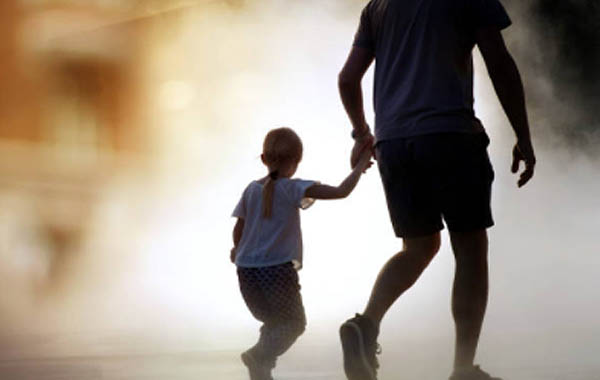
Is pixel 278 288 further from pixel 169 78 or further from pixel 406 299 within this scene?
pixel 169 78

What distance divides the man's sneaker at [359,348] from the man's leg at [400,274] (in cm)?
6

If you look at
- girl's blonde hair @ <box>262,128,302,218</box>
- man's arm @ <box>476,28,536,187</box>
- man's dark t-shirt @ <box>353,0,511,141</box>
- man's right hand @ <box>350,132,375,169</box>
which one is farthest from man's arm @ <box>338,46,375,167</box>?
man's arm @ <box>476,28,536,187</box>

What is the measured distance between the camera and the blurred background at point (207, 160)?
7141 mm

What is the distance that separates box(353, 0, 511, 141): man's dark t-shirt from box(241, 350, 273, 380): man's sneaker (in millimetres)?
741

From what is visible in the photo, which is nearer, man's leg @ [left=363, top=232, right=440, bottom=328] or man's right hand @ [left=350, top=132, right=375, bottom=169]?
man's leg @ [left=363, top=232, right=440, bottom=328]

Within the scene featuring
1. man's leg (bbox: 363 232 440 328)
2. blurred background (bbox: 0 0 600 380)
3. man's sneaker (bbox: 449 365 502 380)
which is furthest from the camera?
blurred background (bbox: 0 0 600 380)

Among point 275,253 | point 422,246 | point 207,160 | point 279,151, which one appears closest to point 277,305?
point 275,253

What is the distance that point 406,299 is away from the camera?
270 inches

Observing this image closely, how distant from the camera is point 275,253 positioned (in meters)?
3.53

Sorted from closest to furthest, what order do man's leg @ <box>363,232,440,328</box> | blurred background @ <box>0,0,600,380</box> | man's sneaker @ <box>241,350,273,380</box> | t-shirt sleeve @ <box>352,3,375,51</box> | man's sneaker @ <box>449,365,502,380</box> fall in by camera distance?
1. man's sneaker @ <box>449,365,502,380</box>
2. man's leg @ <box>363,232,440,328</box>
3. t-shirt sleeve @ <box>352,3,375,51</box>
4. man's sneaker @ <box>241,350,273,380</box>
5. blurred background @ <box>0,0,600,380</box>

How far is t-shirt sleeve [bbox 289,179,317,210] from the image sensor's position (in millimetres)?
3539

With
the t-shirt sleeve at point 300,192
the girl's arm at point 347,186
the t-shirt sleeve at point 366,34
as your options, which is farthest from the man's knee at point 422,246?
the t-shirt sleeve at point 366,34

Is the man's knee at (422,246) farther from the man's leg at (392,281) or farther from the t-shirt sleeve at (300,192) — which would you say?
the t-shirt sleeve at (300,192)

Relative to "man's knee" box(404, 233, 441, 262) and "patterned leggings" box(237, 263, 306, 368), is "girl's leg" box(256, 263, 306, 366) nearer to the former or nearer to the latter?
"patterned leggings" box(237, 263, 306, 368)
